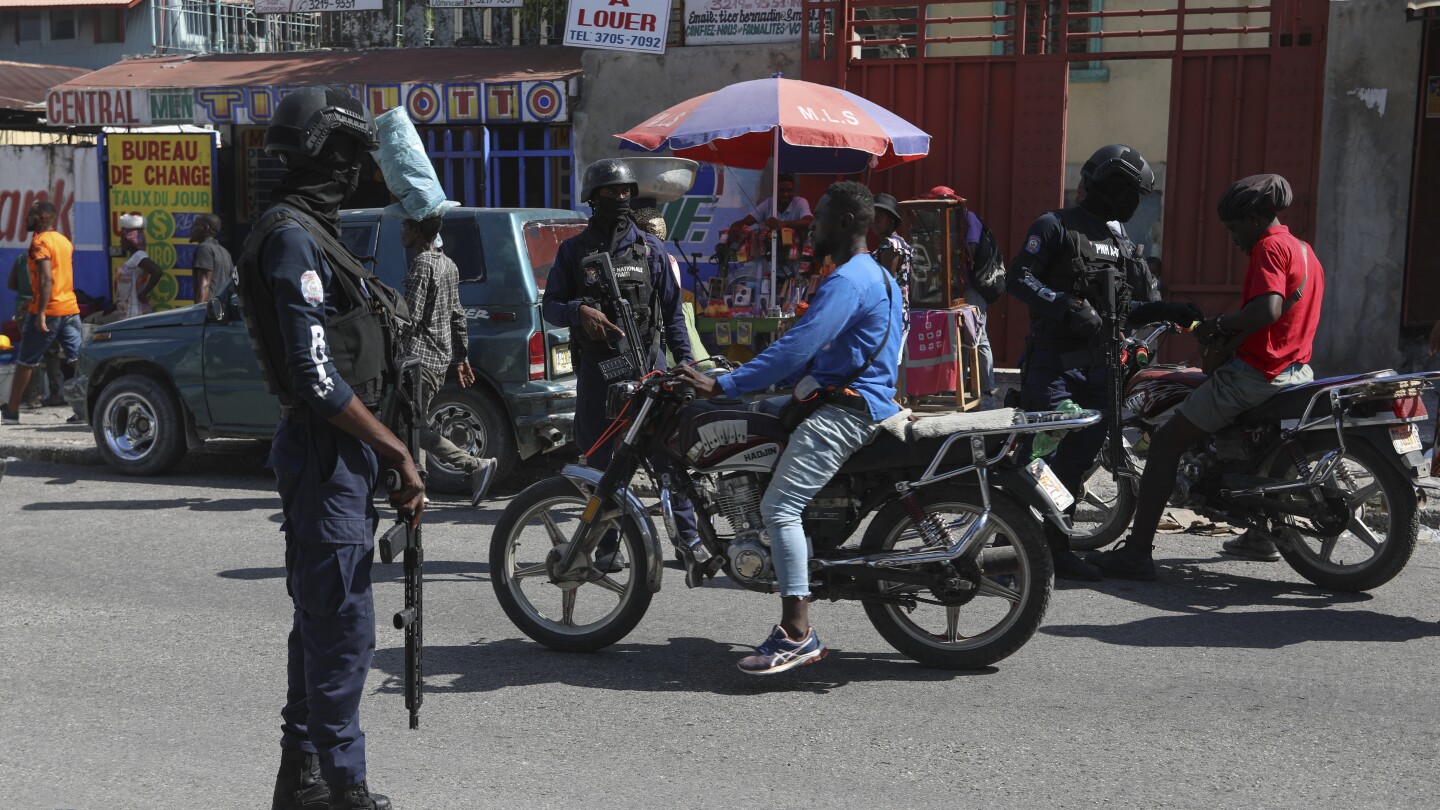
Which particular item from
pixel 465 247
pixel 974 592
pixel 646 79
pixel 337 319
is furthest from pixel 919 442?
pixel 646 79

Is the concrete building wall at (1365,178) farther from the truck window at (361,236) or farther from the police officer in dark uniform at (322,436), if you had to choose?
the police officer in dark uniform at (322,436)

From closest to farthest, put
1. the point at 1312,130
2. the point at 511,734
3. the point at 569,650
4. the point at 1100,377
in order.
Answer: the point at 511,734 → the point at 569,650 → the point at 1100,377 → the point at 1312,130

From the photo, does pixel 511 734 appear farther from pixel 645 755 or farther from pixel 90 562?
pixel 90 562

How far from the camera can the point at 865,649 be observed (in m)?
5.62

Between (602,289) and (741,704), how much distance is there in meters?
2.28

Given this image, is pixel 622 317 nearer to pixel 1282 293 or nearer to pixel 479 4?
pixel 1282 293

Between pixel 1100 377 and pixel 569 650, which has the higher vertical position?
pixel 1100 377

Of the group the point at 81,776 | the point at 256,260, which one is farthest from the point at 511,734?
the point at 256,260

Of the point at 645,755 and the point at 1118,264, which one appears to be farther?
the point at 1118,264

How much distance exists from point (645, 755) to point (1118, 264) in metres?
3.61

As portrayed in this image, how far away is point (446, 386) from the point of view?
881 cm

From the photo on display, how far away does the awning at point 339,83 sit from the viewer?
14.4 meters

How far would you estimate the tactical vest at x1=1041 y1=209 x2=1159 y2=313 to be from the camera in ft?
22.0

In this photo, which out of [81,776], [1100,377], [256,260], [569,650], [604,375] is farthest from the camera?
[1100,377]
